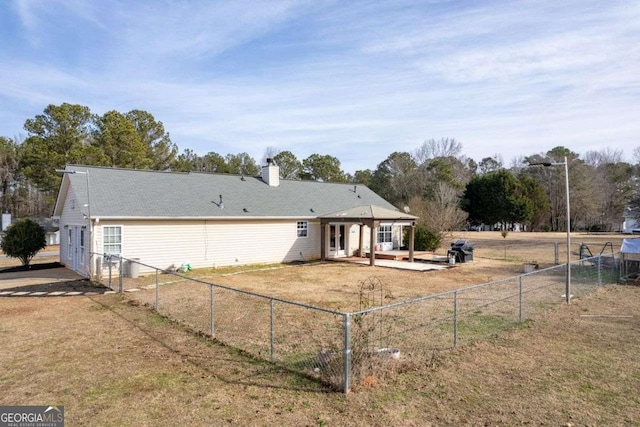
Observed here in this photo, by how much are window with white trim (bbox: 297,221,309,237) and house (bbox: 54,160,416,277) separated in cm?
6

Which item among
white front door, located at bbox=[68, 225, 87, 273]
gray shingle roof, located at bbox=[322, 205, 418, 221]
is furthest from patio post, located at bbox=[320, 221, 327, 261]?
white front door, located at bbox=[68, 225, 87, 273]

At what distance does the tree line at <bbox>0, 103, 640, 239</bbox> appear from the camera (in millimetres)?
36344

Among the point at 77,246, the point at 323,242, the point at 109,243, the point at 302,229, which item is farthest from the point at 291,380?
the point at 302,229

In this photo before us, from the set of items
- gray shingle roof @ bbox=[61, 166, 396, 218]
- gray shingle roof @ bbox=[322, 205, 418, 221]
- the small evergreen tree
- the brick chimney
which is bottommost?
the small evergreen tree

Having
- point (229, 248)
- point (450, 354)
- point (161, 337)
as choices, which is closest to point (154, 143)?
point (229, 248)

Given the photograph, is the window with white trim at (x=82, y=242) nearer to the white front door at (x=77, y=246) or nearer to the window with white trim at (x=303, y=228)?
the white front door at (x=77, y=246)

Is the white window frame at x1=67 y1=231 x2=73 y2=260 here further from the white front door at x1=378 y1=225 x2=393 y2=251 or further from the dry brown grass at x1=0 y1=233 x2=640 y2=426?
the white front door at x1=378 y1=225 x2=393 y2=251

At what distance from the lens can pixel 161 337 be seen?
8867 mm

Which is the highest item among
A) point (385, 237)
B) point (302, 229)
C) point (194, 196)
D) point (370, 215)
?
point (194, 196)

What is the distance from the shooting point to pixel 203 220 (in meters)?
20.0

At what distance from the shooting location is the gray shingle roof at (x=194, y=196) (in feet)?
59.6

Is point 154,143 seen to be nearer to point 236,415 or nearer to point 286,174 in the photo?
point 286,174

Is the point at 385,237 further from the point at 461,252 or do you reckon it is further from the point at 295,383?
the point at 295,383

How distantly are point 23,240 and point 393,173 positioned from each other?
54480mm
